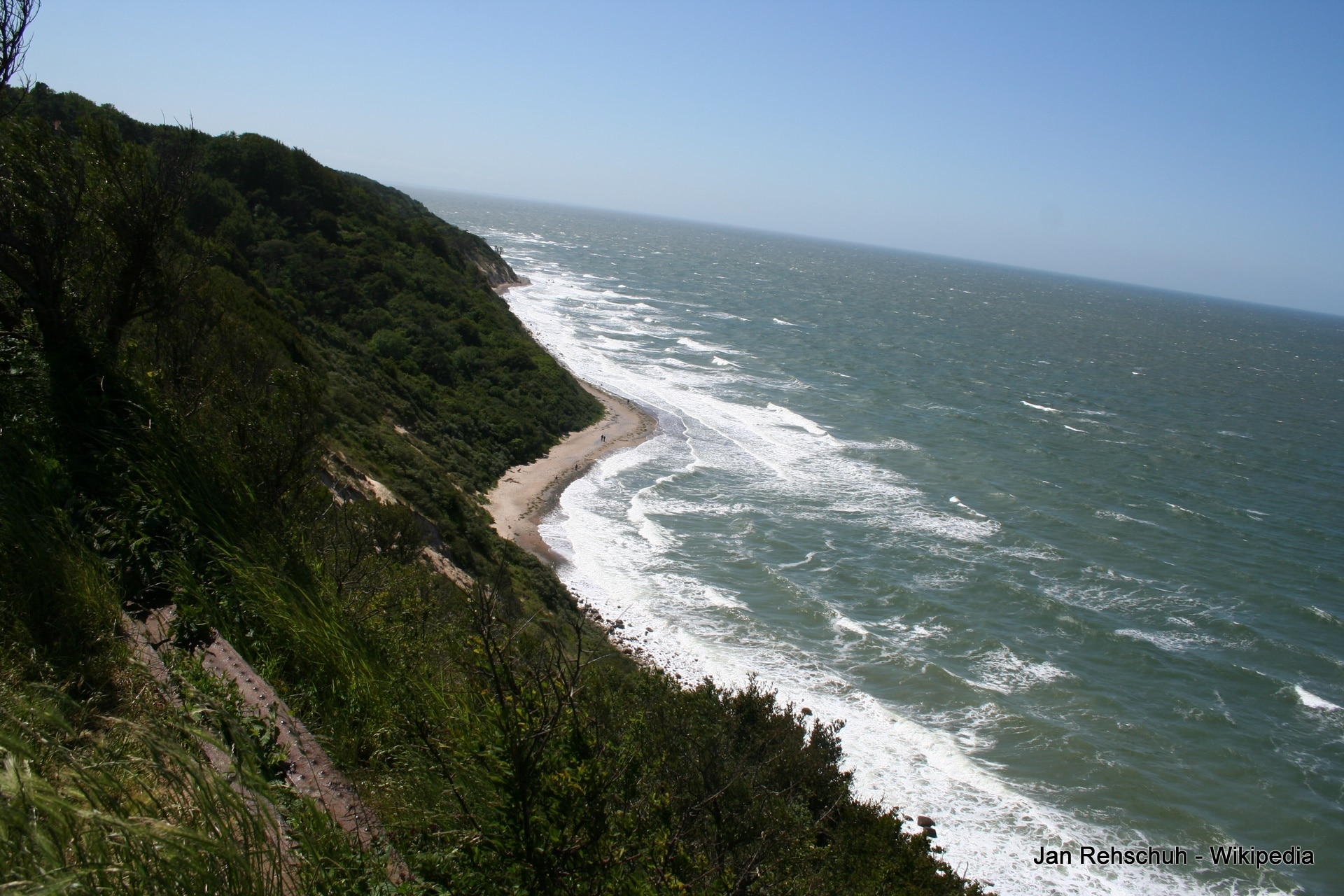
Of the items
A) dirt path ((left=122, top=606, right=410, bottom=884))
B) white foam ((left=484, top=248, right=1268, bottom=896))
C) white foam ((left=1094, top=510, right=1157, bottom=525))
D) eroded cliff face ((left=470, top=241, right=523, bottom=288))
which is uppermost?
eroded cliff face ((left=470, top=241, right=523, bottom=288))

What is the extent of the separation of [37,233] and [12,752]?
7.14 metres

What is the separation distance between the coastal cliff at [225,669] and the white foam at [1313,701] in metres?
20.6

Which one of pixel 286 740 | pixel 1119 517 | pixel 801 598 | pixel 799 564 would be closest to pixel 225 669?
pixel 286 740

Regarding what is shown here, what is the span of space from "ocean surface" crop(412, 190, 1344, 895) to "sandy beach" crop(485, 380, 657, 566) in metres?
1.09

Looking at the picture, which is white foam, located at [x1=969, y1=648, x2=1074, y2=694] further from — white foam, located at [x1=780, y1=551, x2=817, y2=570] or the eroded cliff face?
the eroded cliff face

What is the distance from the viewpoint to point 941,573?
30609 millimetres

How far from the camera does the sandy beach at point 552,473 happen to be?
3123cm

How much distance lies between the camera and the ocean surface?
64.8 ft

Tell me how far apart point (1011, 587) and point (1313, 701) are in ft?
31.7

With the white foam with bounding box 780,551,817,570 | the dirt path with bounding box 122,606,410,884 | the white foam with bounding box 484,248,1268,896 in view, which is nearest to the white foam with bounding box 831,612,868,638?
the white foam with bounding box 484,248,1268,896

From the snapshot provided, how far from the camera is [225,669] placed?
12.9 ft

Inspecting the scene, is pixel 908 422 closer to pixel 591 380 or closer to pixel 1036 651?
pixel 591 380

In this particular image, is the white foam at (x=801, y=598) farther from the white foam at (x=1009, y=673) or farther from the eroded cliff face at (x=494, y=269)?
the eroded cliff face at (x=494, y=269)

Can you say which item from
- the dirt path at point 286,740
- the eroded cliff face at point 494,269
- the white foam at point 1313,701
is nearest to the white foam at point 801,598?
the white foam at point 1313,701
